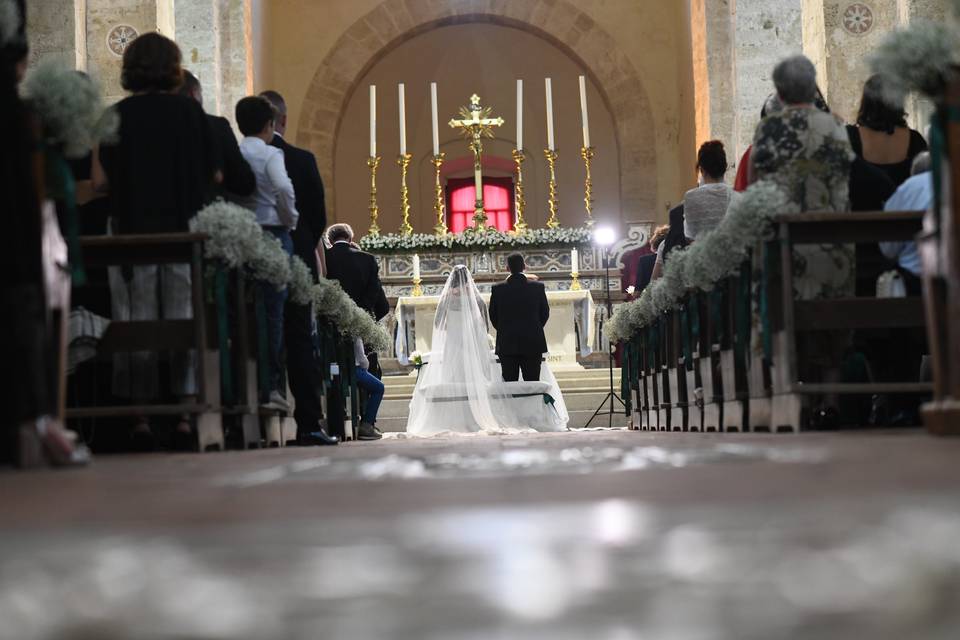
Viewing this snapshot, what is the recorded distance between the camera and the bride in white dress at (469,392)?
1137 centimetres

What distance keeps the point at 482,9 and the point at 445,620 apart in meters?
21.1

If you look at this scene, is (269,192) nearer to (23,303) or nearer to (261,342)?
(261,342)

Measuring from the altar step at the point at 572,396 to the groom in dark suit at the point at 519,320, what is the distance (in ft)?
4.63

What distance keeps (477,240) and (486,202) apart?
7.93 m

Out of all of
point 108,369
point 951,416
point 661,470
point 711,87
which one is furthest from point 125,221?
point 711,87

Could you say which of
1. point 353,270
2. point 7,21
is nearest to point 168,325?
point 7,21

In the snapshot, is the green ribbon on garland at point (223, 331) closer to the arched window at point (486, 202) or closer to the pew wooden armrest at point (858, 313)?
the pew wooden armrest at point (858, 313)

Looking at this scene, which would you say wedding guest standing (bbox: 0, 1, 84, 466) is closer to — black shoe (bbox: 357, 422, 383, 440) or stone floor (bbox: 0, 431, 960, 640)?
stone floor (bbox: 0, 431, 960, 640)

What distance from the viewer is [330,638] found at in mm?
981

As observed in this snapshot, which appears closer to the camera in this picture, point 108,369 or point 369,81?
point 108,369

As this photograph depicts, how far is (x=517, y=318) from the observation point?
11.9 m

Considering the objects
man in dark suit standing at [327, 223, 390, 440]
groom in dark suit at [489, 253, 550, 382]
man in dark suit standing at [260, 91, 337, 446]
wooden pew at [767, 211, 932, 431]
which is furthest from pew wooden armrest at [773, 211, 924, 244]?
groom in dark suit at [489, 253, 550, 382]

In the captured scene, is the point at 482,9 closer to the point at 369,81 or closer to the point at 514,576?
the point at 369,81

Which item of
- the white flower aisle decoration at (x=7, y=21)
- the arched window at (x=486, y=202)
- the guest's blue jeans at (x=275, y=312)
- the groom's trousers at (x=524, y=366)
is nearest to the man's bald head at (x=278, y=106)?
the guest's blue jeans at (x=275, y=312)
